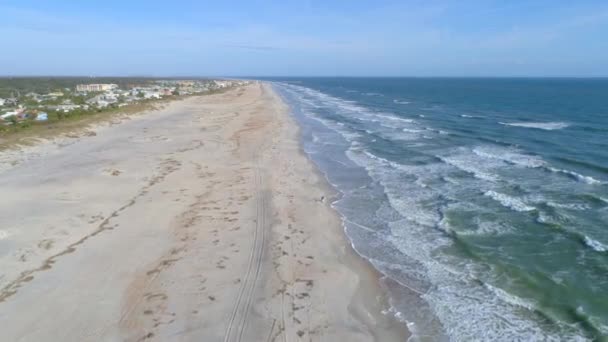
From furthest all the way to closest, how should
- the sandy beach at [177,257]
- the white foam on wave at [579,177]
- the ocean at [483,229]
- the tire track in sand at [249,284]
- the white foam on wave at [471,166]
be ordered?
the white foam on wave at [471,166] → the white foam on wave at [579,177] → the ocean at [483,229] → the sandy beach at [177,257] → the tire track in sand at [249,284]

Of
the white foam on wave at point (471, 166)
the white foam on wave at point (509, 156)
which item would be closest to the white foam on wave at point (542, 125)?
the white foam on wave at point (509, 156)

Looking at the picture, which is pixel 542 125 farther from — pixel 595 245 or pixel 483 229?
pixel 483 229

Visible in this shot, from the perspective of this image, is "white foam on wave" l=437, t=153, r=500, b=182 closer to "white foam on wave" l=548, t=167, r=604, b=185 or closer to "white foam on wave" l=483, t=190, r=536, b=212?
"white foam on wave" l=483, t=190, r=536, b=212

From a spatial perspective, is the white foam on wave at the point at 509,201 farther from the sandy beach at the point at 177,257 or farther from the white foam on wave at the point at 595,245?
the sandy beach at the point at 177,257

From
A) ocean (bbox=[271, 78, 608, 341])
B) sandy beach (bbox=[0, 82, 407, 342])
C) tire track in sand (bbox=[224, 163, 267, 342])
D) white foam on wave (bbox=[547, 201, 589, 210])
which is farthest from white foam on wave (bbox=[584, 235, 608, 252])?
tire track in sand (bbox=[224, 163, 267, 342])

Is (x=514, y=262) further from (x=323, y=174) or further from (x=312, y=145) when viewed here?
(x=312, y=145)

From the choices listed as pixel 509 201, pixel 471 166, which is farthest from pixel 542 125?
pixel 509 201
